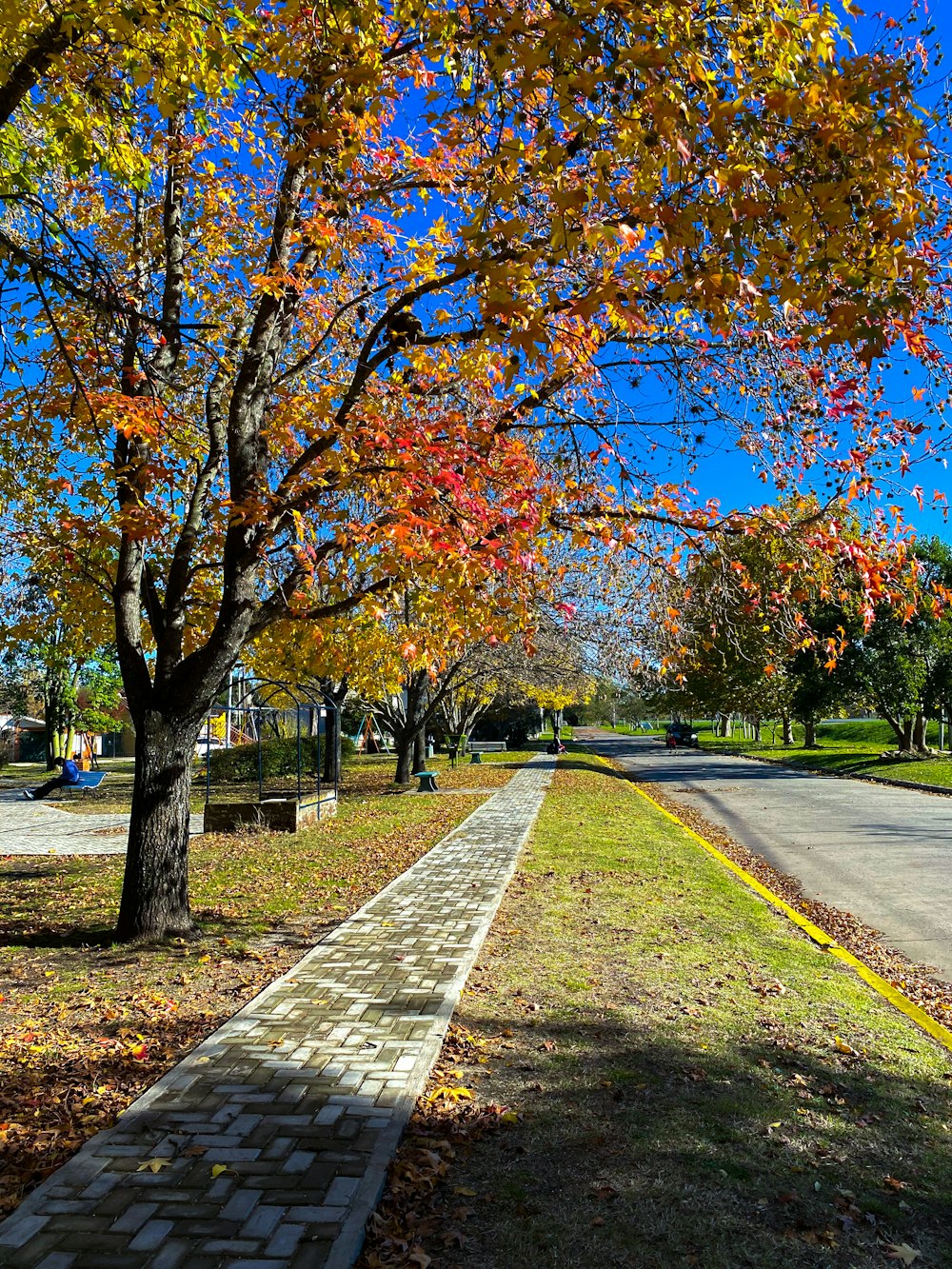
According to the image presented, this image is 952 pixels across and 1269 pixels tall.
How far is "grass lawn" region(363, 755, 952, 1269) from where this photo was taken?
3326 millimetres

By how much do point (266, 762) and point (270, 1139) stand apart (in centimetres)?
2576

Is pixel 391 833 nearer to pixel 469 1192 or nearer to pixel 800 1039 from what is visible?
pixel 800 1039

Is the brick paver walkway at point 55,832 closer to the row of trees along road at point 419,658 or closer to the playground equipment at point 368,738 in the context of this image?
the row of trees along road at point 419,658

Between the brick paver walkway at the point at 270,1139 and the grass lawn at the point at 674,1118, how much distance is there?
0.17 meters

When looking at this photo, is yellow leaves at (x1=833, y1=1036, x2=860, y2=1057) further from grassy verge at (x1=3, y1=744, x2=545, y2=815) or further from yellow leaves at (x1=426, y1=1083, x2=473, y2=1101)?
grassy verge at (x1=3, y1=744, x2=545, y2=815)

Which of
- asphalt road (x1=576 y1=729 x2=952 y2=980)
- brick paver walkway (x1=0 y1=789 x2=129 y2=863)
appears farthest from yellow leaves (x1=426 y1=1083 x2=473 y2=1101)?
brick paver walkway (x1=0 y1=789 x2=129 y2=863)

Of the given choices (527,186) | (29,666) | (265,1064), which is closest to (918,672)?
(527,186)

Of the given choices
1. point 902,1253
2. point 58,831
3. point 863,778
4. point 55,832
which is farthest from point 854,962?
point 863,778

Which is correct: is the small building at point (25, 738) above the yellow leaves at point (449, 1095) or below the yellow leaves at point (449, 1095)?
below

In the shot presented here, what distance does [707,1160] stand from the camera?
3.87m

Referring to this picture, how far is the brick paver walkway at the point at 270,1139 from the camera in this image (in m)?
3.16

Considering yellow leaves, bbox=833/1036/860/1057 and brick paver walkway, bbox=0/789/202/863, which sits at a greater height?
yellow leaves, bbox=833/1036/860/1057

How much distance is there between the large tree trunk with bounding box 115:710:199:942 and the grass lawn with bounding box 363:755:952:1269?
271 cm

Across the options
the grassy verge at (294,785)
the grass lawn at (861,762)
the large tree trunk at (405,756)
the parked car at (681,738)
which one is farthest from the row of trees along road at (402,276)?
the parked car at (681,738)
